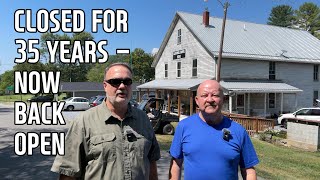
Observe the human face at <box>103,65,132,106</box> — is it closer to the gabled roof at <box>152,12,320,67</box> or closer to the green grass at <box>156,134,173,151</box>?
the green grass at <box>156,134,173,151</box>

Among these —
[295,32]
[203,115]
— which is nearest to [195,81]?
[295,32]

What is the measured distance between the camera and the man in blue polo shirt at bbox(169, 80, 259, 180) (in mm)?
3551

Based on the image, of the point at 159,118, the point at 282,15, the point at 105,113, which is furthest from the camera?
the point at 282,15

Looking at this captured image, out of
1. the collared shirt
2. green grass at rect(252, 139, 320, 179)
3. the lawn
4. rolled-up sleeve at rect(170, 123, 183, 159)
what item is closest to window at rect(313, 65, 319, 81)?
the lawn

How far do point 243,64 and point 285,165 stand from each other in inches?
760

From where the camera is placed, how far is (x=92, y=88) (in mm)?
57844

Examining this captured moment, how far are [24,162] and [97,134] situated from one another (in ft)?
27.5

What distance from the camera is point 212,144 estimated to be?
11.7ft

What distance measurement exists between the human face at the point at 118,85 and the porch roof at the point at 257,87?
22.6 meters

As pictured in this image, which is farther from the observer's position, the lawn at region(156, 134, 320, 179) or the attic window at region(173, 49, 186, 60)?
the attic window at region(173, 49, 186, 60)

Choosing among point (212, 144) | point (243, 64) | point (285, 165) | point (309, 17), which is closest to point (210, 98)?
point (212, 144)

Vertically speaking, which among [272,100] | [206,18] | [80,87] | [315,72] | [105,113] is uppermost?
[206,18]

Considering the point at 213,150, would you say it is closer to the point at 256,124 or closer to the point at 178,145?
the point at 178,145

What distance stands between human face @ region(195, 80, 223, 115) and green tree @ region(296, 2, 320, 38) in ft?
270
